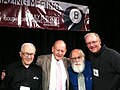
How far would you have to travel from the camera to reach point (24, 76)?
2.79 m

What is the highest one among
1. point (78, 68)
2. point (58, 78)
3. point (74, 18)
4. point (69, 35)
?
point (74, 18)

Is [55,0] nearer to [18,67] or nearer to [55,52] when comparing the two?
[55,52]

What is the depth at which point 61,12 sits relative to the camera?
4.32 m

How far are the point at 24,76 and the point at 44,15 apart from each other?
1559 mm

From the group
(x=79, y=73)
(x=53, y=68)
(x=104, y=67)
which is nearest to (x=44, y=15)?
(x=53, y=68)

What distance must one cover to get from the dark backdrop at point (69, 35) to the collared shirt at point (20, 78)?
1.07 m

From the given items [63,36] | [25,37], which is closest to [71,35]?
[63,36]

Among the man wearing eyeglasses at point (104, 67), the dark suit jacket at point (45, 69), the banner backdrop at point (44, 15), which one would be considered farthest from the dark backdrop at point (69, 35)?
the man wearing eyeglasses at point (104, 67)

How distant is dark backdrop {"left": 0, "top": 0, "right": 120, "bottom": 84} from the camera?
387 cm

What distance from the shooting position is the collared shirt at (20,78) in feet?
9.09

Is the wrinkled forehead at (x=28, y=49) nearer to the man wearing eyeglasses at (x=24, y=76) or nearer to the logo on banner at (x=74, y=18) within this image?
the man wearing eyeglasses at (x=24, y=76)

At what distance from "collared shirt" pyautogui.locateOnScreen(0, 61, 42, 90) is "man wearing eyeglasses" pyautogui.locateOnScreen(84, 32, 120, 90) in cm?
64

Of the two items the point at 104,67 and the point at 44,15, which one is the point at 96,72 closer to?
the point at 104,67

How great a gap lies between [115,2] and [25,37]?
6.56ft
